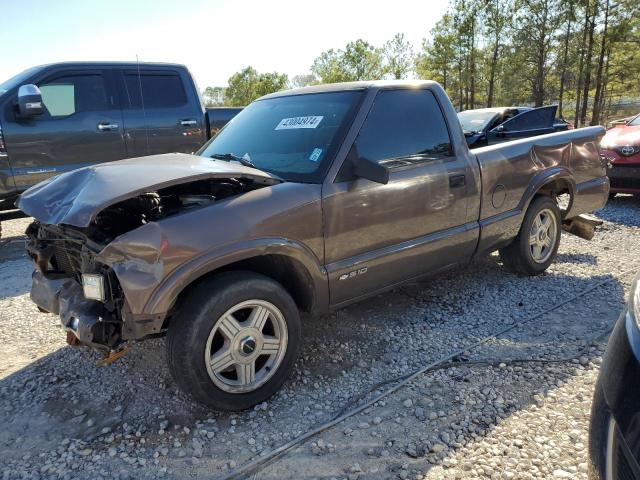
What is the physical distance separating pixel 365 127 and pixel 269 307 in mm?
1346

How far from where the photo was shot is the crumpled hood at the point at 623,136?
7977 mm

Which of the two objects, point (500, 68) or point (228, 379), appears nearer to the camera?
point (228, 379)

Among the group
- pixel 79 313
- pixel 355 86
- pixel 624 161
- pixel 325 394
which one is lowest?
pixel 325 394

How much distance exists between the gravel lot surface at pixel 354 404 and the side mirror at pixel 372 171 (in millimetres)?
1209

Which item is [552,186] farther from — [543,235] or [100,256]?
[100,256]

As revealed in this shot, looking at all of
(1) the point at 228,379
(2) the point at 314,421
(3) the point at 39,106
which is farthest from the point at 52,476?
(3) the point at 39,106

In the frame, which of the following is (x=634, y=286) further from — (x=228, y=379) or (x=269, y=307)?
(x=228, y=379)

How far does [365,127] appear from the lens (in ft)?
Result: 10.7

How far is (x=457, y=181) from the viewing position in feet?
A: 12.2

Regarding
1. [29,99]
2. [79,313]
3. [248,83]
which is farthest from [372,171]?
[248,83]


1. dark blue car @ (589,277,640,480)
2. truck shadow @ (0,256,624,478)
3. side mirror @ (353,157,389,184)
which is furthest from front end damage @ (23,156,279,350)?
dark blue car @ (589,277,640,480)

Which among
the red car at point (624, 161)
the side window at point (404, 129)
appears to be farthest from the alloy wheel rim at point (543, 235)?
the red car at point (624, 161)

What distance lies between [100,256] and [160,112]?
510 cm

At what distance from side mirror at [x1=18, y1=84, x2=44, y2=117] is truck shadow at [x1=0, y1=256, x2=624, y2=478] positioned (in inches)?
124
